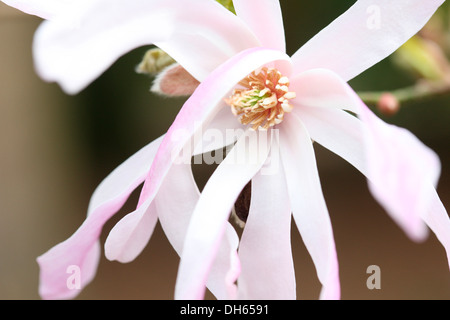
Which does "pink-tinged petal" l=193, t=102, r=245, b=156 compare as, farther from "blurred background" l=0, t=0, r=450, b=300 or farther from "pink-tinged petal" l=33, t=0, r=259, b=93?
"blurred background" l=0, t=0, r=450, b=300

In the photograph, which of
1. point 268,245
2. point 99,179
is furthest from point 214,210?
point 99,179

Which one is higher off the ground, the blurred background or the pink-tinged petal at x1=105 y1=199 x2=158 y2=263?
the blurred background

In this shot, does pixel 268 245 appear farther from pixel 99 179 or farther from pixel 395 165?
pixel 99 179

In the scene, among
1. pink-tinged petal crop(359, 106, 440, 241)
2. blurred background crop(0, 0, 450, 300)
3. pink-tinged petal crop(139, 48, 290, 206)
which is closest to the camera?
pink-tinged petal crop(359, 106, 440, 241)

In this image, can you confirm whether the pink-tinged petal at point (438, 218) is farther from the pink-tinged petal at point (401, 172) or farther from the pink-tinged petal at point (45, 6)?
the pink-tinged petal at point (45, 6)

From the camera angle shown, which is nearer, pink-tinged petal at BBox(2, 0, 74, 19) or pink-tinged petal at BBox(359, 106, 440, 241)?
pink-tinged petal at BBox(359, 106, 440, 241)

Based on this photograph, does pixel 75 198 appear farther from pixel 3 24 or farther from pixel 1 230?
pixel 3 24

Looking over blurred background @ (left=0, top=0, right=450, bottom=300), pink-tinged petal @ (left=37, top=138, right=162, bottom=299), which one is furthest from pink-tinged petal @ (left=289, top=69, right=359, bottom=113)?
blurred background @ (left=0, top=0, right=450, bottom=300)
